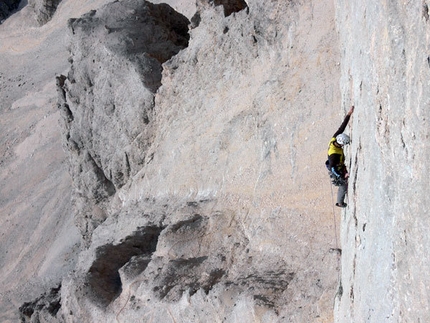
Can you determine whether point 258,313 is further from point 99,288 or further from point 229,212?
point 99,288

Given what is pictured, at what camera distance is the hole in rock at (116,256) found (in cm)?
1017

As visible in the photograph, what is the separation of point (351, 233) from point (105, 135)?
26.0ft

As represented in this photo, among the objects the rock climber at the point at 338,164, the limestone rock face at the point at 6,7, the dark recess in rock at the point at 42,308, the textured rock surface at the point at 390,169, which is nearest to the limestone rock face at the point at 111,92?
the dark recess in rock at the point at 42,308

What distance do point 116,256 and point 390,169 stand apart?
24.4ft

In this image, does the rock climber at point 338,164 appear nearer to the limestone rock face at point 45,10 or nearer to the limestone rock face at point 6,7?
the limestone rock face at point 45,10

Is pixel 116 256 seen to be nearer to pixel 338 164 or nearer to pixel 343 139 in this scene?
pixel 338 164

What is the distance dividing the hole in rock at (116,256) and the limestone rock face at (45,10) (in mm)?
19174

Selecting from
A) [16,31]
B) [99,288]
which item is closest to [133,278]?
[99,288]

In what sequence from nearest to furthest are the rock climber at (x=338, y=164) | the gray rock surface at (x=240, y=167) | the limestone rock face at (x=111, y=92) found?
1. the gray rock surface at (x=240, y=167)
2. the rock climber at (x=338, y=164)
3. the limestone rock face at (x=111, y=92)

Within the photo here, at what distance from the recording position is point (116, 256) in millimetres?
10727

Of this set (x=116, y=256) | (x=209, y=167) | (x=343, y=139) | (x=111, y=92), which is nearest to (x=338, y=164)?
(x=343, y=139)

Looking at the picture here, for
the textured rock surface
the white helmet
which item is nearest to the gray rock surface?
the textured rock surface

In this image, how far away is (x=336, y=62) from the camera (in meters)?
8.25

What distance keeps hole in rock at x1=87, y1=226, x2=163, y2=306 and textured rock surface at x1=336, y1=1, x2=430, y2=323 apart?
5.36 m
